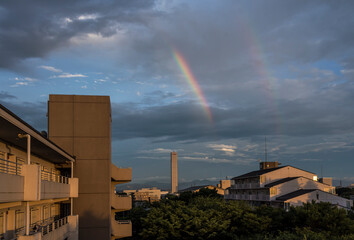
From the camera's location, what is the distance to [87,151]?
2777 centimetres

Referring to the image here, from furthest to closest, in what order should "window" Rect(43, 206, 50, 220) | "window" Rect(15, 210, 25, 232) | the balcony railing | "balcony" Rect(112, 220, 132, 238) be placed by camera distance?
"balcony" Rect(112, 220, 132, 238) < "window" Rect(43, 206, 50, 220) < "window" Rect(15, 210, 25, 232) < the balcony railing

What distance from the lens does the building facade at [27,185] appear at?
42.2 ft

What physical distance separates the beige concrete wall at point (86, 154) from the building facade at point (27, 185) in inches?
57.9

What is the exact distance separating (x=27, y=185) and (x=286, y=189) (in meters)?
61.1

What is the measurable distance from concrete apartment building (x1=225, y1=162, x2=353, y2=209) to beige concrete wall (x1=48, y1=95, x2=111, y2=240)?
41.1 meters

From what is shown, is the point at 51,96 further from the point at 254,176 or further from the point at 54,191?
the point at 254,176

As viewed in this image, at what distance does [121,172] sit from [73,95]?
9844 mm

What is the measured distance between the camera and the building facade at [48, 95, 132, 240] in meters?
27.4

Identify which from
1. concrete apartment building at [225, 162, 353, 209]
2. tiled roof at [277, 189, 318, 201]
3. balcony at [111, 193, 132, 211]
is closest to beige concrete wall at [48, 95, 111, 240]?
balcony at [111, 193, 132, 211]

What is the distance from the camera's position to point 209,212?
138 feet

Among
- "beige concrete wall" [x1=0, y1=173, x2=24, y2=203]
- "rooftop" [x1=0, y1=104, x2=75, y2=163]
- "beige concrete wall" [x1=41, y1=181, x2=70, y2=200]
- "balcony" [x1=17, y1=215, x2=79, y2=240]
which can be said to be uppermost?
"rooftop" [x1=0, y1=104, x2=75, y2=163]

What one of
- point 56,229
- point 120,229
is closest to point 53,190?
point 56,229

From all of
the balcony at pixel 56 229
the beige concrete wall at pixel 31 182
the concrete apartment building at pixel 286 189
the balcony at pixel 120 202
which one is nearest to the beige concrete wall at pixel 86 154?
the balcony at pixel 56 229

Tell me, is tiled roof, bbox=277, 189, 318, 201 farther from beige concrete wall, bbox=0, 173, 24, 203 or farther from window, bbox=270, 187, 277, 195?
beige concrete wall, bbox=0, 173, 24, 203
